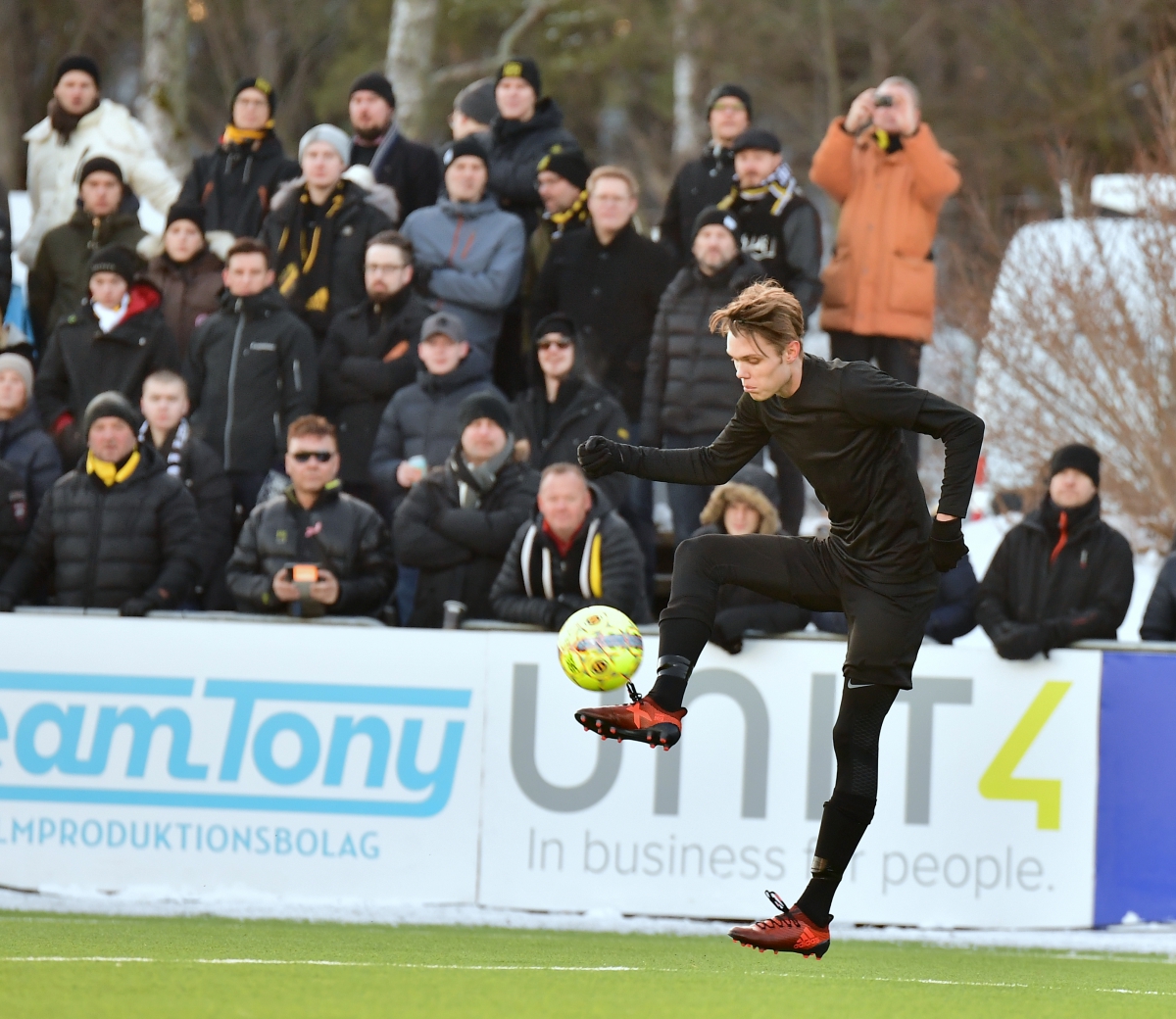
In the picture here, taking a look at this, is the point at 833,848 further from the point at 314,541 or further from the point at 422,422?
the point at 422,422

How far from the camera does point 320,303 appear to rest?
39.4 feet

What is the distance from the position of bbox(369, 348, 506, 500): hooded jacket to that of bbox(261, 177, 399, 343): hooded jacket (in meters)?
0.99

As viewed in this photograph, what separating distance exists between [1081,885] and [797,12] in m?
25.4

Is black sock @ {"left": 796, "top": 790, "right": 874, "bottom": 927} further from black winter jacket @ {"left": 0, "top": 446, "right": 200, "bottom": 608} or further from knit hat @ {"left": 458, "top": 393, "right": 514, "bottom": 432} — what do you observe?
black winter jacket @ {"left": 0, "top": 446, "right": 200, "bottom": 608}

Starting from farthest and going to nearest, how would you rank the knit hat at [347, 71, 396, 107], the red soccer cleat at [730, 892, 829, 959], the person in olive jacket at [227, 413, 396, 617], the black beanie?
the knit hat at [347, 71, 396, 107]
the person in olive jacket at [227, 413, 396, 617]
the black beanie
the red soccer cleat at [730, 892, 829, 959]

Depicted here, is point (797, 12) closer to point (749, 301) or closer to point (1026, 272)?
point (1026, 272)

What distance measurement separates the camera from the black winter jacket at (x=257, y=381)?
37.6ft

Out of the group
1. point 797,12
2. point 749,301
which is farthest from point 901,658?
point 797,12

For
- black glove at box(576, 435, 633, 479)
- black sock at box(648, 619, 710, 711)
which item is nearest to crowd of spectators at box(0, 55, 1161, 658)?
black sock at box(648, 619, 710, 711)

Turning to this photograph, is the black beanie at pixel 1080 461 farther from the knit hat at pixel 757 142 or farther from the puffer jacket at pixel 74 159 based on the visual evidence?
the puffer jacket at pixel 74 159

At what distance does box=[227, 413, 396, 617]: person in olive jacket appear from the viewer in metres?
10.3

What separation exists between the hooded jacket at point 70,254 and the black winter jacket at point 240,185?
0.49 metres

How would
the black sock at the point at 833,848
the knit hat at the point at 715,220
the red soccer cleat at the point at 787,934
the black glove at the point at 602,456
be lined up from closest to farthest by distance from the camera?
1. the black glove at the point at 602,456
2. the red soccer cleat at the point at 787,934
3. the black sock at the point at 833,848
4. the knit hat at the point at 715,220

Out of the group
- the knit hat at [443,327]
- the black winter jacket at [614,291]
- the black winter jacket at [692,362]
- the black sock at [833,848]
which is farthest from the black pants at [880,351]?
the black sock at [833,848]
